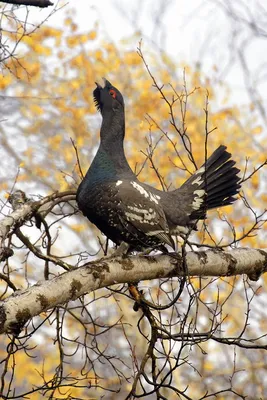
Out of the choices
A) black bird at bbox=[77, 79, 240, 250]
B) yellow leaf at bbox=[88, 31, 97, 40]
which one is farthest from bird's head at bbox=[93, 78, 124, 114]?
yellow leaf at bbox=[88, 31, 97, 40]

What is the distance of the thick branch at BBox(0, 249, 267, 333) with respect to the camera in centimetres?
260

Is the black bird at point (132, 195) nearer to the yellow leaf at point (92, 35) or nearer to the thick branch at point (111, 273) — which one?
the thick branch at point (111, 273)

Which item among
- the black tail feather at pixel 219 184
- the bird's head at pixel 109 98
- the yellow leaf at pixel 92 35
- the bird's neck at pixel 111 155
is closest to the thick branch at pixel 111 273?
the black tail feather at pixel 219 184

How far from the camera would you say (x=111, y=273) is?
3291 millimetres

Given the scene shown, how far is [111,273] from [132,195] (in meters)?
0.84

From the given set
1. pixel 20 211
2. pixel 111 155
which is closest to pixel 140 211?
pixel 111 155

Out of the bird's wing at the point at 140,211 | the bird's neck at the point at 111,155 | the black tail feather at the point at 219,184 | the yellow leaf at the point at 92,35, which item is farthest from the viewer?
the yellow leaf at the point at 92,35

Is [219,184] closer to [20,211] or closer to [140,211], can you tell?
[140,211]

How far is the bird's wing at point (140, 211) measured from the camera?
398 centimetres

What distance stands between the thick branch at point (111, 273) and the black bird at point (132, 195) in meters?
0.20

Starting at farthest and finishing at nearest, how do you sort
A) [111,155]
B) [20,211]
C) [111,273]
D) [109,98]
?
[109,98], [111,155], [20,211], [111,273]

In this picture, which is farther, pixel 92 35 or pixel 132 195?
pixel 92 35

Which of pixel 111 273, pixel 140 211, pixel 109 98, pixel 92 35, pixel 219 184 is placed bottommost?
pixel 111 273

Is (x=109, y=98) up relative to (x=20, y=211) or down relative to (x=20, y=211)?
up
